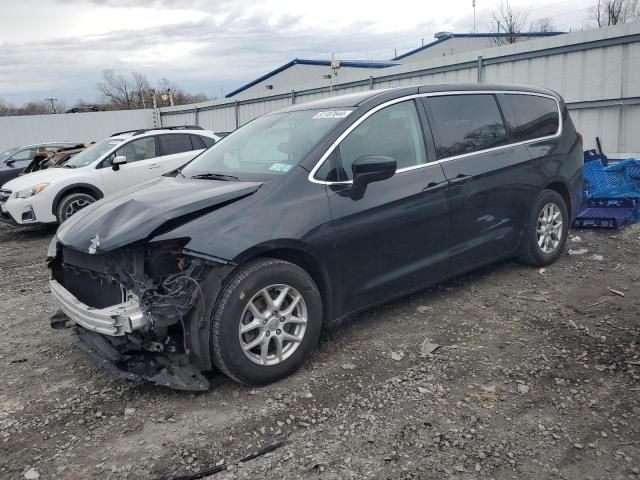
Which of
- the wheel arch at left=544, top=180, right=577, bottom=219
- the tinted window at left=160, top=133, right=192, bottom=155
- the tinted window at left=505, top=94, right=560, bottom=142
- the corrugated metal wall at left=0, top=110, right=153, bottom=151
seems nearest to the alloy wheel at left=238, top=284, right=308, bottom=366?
the tinted window at left=505, top=94, right=560, bottom=142

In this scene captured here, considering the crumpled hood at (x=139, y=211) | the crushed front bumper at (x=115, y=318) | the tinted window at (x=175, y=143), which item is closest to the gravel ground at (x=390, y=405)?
the crushed front bumper at (x=115, y=318)

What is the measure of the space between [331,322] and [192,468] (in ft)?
4.66

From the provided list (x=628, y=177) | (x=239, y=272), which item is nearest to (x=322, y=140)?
(x=239, y=272)

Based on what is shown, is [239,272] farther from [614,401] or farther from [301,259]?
[614,401]

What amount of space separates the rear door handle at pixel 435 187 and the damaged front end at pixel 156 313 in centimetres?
180

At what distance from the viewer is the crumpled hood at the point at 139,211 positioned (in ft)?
10.5

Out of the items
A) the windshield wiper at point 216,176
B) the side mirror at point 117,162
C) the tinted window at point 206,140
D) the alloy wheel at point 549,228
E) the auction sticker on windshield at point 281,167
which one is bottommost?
the alloy wheel at point 549,228

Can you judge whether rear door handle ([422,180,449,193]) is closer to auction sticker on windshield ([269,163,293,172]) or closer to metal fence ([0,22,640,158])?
auction sticker on windshield ([269,163,293,172])

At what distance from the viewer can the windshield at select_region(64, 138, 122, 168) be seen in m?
9.68

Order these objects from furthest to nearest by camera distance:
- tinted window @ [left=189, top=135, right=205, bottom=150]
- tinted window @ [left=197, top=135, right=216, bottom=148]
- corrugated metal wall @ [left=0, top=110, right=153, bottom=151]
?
1. corrugated metal wall @ [left=0, top=110, right=153, bottom=151]
2. tinted window @ [left=197, top=135, right=216, bottom=148]
3. tinted window @ [left=189, top=135, right=205, bottom=150]

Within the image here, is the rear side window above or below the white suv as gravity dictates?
above

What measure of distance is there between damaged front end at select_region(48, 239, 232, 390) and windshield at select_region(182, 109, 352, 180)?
918 millimetres

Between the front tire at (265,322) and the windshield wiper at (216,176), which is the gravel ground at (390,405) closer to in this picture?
the front tire at (265,322)

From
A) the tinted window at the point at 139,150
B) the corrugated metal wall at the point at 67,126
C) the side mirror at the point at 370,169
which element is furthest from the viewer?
the corrugated metal wall at the point at 67,126
